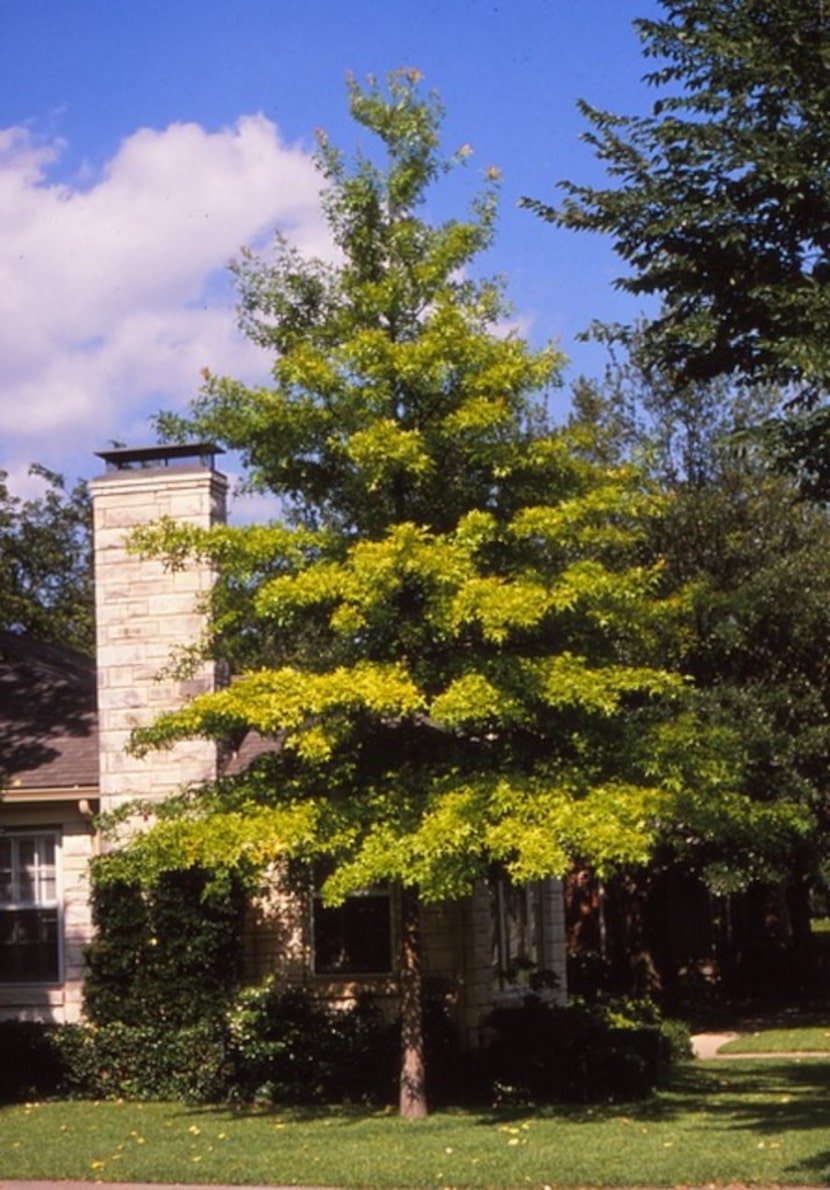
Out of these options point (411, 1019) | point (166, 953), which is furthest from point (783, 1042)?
point (166, 953)

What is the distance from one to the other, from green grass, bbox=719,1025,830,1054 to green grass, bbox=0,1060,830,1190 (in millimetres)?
5325

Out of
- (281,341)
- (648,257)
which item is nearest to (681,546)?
(281,341)

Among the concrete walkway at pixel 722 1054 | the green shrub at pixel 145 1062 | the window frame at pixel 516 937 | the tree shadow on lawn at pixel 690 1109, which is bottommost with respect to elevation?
the concrete walkway at pixel 722 1054

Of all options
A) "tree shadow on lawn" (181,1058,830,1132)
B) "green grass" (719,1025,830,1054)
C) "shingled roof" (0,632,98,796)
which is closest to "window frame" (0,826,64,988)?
"shingled roof" (0,632,98,796)

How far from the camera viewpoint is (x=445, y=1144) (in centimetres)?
1403

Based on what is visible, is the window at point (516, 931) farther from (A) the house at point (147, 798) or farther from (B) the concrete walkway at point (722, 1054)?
(B) the concrete walkway at point (722, 1054)

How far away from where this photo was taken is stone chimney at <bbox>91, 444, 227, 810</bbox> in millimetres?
19281

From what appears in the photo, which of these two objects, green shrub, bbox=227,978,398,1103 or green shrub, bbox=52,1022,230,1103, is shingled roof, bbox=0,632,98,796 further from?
green shrub, bbox=227,978,398,1103

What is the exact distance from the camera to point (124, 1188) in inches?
482

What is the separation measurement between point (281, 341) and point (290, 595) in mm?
2933

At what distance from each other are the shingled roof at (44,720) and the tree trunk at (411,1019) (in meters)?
4.76

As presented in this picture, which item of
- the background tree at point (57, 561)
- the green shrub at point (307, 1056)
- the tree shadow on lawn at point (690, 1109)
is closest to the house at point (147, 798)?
the green shrub at point (307, 1056)

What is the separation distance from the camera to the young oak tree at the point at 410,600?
14578 millimetres

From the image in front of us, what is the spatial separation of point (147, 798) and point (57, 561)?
31.7 meters
